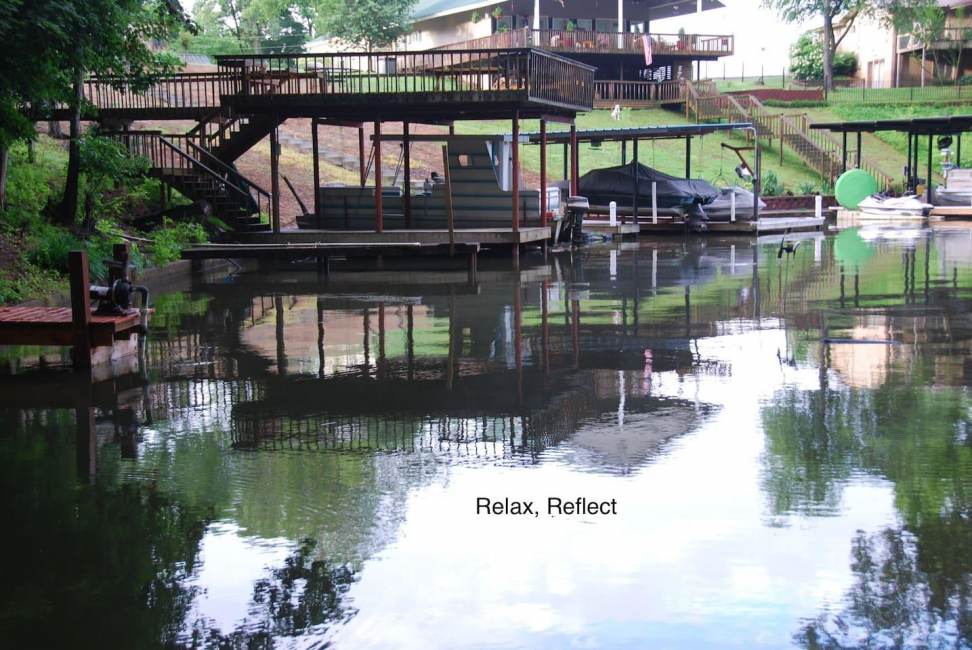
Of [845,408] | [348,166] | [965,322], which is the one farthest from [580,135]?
[845,408]

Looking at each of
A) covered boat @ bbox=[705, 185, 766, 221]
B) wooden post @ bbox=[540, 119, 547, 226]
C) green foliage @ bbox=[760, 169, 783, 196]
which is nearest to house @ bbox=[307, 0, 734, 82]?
green foliage @ bbox=[760, 169, 783, 196]

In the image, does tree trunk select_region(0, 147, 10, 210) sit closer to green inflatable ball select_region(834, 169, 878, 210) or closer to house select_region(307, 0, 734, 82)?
green inflatable ball select_region(834, 169, 878, 210)

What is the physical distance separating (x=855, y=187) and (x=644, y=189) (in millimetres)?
11483

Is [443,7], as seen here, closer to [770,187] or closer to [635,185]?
[770,187]

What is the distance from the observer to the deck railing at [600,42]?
176ft

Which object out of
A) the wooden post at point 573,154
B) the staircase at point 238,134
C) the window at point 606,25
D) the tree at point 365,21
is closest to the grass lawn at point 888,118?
the window at point 606,25

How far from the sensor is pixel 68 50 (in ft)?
49.8

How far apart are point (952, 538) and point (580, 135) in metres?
26.1

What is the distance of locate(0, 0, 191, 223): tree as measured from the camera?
549 inches

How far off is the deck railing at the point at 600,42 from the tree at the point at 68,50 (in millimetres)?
33803

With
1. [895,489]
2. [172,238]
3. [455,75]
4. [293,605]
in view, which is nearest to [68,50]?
[172,238]

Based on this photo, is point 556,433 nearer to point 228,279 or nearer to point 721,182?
point 228,279

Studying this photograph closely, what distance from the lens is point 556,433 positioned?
9.09m

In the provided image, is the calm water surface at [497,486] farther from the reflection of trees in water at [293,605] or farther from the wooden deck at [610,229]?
the wooden deck at [610,229]
